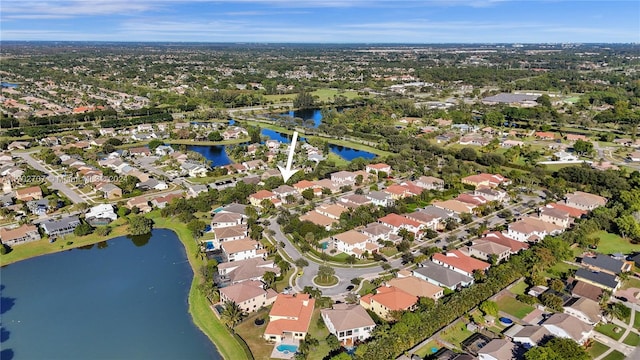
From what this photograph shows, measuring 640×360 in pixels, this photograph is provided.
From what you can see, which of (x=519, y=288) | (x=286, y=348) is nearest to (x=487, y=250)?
(x=519, y=288)

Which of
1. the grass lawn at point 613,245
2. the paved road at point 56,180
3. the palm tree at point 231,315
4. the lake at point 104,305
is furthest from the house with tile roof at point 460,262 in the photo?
the paved road at point 56,180

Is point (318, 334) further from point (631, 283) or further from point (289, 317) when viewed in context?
point (631, 283)

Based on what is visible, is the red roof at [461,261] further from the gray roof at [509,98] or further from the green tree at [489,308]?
the gray roof at [509,98]

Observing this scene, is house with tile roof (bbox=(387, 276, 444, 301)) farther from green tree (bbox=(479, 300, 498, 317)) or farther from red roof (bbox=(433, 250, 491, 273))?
red roof (bbox=(433, 250, 491, 273))

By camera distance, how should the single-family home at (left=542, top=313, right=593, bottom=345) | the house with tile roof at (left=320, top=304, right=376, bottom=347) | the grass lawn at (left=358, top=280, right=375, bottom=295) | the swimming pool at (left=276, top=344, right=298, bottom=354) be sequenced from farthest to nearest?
the grass lawn at (left=358, top=280, right=375, bottom=295) < the house with tile roof at (left=320, top=304, right=376, bottom=347) < the single-family home at (left=542, top=313, right=593, bottom=345) < the swimming pool at (left=276, top=344, right=298, bottom=354)

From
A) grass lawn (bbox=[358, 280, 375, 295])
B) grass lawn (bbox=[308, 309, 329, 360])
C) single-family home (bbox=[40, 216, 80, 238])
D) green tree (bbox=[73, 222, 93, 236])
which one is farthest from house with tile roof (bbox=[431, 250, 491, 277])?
single-family home (bbox=[40, 216, 80, 238])
